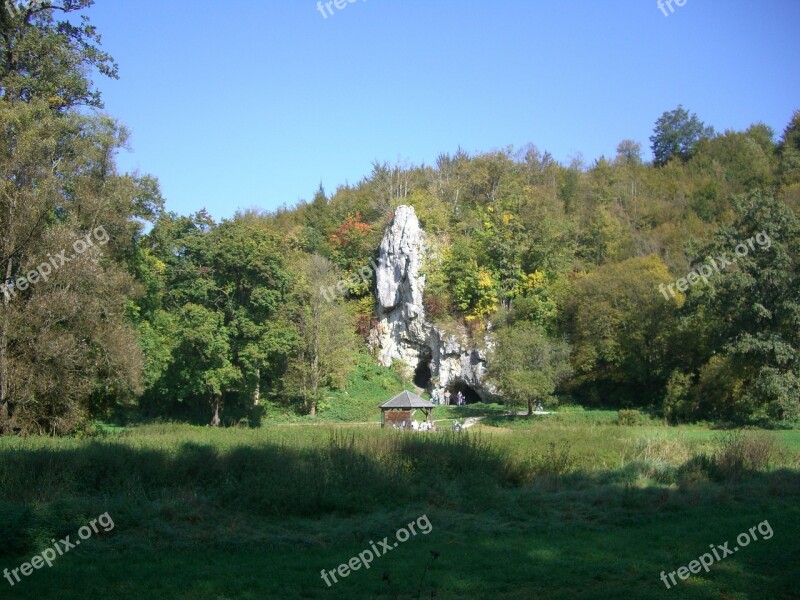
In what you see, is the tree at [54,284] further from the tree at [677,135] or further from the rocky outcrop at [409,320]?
the tree at [677,135]

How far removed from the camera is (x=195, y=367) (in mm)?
39250

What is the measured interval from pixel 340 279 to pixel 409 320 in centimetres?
721

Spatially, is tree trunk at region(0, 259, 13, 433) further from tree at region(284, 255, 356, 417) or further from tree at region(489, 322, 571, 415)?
tree at region(489, 322, 571, 415)

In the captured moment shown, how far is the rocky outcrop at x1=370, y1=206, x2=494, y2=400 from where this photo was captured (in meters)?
53.4

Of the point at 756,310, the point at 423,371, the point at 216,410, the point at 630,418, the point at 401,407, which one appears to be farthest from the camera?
the point at 423,371

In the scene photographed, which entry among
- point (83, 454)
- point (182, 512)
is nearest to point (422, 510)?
point (182, 512)

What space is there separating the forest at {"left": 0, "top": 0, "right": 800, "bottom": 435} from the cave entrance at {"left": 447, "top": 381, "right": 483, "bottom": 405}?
4481 millimetres

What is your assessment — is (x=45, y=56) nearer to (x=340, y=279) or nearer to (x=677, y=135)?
(x=340, y=279)

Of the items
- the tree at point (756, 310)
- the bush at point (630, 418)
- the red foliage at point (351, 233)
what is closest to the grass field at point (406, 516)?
the tree at point (756, 310)

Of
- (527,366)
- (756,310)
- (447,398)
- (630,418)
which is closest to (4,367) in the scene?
(527,366)

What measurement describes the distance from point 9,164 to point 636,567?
2625 cm

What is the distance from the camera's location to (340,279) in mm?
58594

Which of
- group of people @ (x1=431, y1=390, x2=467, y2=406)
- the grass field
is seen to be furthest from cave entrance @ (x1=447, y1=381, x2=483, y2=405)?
the grass field

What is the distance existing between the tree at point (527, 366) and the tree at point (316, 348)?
38.0 feet
